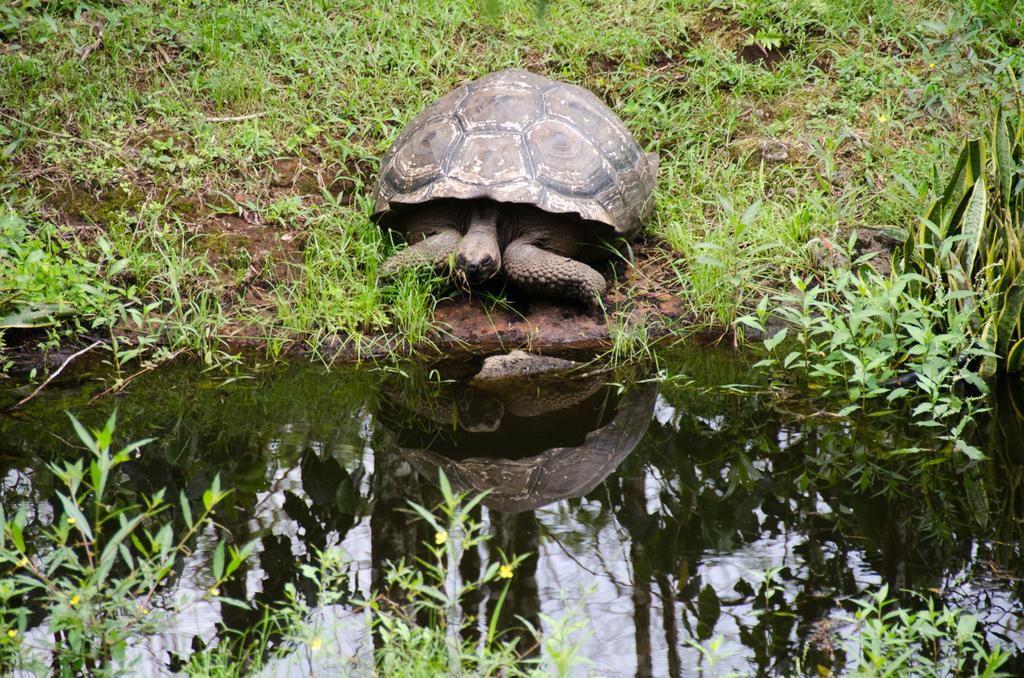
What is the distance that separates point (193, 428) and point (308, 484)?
79cm

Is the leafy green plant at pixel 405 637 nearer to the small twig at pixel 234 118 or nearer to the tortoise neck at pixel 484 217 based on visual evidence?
the tortoise neck at pixel 484 217

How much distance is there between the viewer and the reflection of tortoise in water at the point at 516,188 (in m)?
5.18

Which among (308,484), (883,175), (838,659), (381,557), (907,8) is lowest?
(838,659)

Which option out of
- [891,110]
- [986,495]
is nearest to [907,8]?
[891,110]

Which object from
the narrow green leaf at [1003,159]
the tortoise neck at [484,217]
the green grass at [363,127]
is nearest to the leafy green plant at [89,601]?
the green grass at [363,127]

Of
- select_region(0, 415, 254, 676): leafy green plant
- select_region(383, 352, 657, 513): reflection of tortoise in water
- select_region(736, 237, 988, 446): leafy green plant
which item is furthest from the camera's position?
select_region(736, 237, 988, 446): leafy green plant

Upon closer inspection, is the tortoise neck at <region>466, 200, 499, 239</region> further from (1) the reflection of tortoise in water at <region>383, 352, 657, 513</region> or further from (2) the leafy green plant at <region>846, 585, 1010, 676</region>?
(2) the leafy green plant at <region>846, 585, 1010, 676</region>

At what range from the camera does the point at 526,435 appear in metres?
4.04

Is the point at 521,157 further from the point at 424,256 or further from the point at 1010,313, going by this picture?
the point at 1010,313

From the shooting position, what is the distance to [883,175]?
5.94m

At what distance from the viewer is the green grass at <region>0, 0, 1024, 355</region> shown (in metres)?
5.17

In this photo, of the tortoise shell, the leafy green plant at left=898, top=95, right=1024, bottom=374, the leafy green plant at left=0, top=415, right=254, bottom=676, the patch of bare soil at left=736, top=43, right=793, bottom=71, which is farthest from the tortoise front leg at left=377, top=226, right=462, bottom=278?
the patch of bare soil at left=736, top=43, right=793, bottom=71

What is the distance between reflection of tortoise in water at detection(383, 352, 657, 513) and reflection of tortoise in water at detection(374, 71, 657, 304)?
0.83 meters

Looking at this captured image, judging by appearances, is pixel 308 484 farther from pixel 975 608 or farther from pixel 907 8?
pixel 907 8
